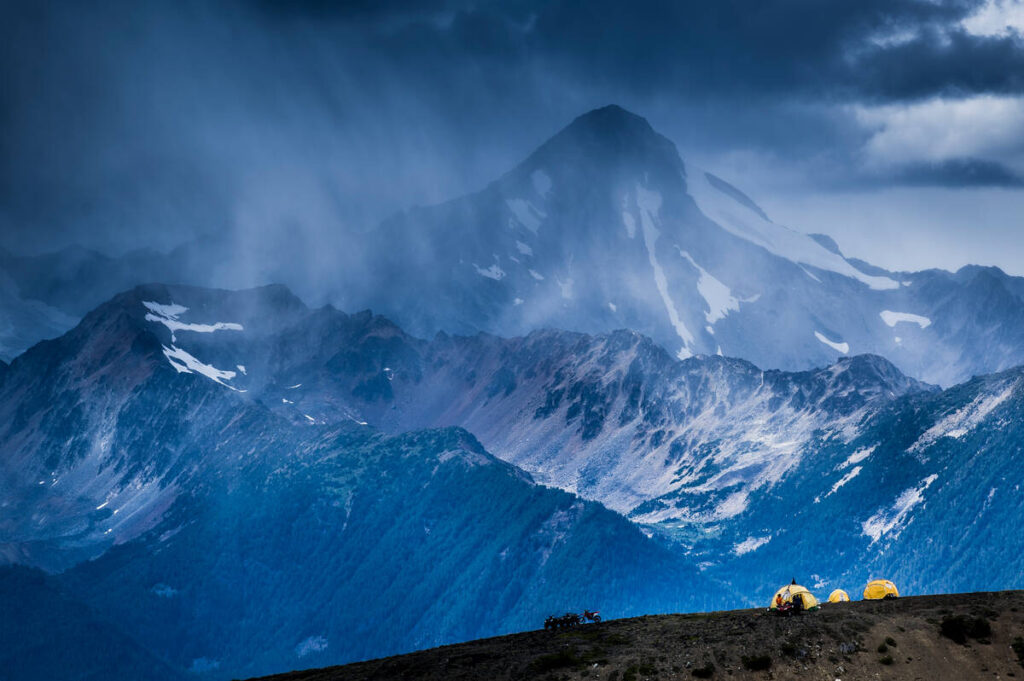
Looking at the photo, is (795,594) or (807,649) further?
(795,594)

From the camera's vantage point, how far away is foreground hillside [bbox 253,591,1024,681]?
139250 mm

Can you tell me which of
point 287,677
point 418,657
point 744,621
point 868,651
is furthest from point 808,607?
point 287,677

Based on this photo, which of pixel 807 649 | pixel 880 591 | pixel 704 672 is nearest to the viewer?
pixel 704 672

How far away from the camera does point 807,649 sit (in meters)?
143

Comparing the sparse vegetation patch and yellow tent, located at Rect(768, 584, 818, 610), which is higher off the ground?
yellow tent, located at Rect(768, 584, 818, 610)

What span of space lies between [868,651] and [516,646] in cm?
5112

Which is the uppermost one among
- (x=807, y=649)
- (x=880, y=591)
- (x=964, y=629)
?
(x=880, y=591)

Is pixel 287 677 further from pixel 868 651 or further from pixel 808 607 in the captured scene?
pixel 868 651

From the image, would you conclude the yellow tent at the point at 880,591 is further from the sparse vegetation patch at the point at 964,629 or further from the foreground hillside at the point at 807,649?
the sparse vegetation patch at the point at 964,629

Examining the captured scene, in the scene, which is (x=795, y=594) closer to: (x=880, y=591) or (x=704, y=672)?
(x=880, y=591)

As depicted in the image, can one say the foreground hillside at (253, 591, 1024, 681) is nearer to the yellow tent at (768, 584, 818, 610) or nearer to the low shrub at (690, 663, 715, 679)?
the low shrub at (690, 663, 715, 679)

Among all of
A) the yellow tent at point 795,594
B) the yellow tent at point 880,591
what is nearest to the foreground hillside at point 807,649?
the yellow tent at point 795,594

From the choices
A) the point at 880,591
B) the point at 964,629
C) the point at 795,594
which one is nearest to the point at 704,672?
the point at 795,594

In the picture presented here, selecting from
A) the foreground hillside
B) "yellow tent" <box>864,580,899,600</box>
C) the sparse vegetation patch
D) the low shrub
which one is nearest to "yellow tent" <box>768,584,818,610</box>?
the foreground hillside
